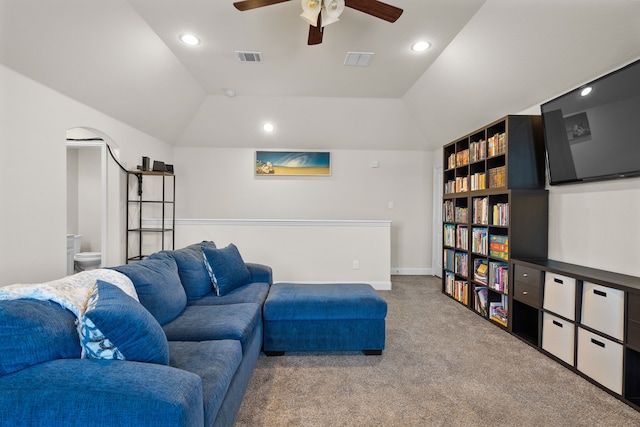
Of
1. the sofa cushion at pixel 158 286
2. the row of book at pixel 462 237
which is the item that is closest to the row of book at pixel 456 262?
the row of book at pixel 462 237

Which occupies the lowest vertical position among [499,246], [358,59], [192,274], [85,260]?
[85,260]

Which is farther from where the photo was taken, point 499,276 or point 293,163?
point 293,163

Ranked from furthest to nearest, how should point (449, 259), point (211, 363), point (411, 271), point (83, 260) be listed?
point (411, 271), point (83, 260), point (449, 259), point (211, 363)

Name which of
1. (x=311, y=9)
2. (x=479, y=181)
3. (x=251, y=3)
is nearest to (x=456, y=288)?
(x=479, y=181)

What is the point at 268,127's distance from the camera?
196 inches

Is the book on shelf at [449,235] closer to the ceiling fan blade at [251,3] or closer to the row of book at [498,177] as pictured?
the row of book at [498,177]

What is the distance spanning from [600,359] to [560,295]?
1.57 feet

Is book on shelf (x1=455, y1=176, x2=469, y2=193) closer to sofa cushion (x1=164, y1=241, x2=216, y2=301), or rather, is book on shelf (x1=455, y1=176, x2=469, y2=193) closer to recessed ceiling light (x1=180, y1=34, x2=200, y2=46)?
sofa cushion (x1=164, y1=241, x2=216, y2=301)

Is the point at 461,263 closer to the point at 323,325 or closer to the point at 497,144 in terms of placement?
the point at 497,144

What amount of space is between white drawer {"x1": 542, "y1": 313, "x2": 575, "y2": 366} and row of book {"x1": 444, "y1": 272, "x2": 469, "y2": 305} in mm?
1199

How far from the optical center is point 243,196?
5457 millimetres

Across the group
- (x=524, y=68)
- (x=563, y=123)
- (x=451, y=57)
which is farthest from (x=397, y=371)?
(x=451, y=57)

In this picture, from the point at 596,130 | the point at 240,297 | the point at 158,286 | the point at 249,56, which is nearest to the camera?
the point at 158,286

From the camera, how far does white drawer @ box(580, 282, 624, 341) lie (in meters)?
1.92
